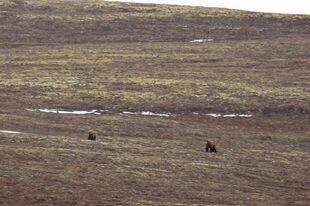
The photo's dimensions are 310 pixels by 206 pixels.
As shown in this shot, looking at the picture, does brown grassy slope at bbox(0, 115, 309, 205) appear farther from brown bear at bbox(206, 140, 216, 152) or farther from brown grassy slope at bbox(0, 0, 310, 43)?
brown grassy slope at bbox(0, 0, 310, 43)

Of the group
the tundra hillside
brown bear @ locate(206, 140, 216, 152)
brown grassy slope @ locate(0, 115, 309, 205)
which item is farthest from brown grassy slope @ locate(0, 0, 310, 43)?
brown bear @ locate(206, 140, 216, 152)

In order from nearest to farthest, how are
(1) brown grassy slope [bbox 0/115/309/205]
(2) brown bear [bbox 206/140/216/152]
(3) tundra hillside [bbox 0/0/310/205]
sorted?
1. (1) brown grassy slope [bbox 0/115/309/205]
2. (3) tundra hillside [bbox 0/0/310/205]
3. (2) brown bear [bbox 206/140/216/152]

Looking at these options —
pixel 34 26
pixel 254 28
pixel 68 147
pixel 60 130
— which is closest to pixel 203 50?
pixel 254 28

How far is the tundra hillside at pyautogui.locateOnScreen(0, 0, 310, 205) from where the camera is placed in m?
28.1

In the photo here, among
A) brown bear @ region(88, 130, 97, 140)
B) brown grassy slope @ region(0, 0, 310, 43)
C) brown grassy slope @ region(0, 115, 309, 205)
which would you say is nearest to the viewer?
brown grassy slope @ region(0, 115, 309, 205)

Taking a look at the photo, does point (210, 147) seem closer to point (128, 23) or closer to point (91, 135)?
point (91, 135)

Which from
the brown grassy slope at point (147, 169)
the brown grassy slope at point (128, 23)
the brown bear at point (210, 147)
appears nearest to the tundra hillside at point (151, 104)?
the brown grassy slope at point (147, 169)

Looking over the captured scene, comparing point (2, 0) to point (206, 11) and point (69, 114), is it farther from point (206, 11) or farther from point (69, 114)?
point (69, 114)

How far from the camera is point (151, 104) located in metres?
49.8

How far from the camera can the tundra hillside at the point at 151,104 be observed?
28.1 meters

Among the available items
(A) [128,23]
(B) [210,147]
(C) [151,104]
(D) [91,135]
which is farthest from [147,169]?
(A) [128,23]

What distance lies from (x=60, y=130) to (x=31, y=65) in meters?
24.6

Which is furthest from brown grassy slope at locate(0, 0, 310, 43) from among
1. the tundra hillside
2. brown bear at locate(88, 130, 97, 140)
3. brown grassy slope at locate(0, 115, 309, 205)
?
brown bear at locate(88, 130, 97, 140)

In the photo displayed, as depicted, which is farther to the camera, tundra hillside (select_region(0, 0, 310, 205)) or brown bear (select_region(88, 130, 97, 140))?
brown bear (select_region(88, 130, 97, 140))
